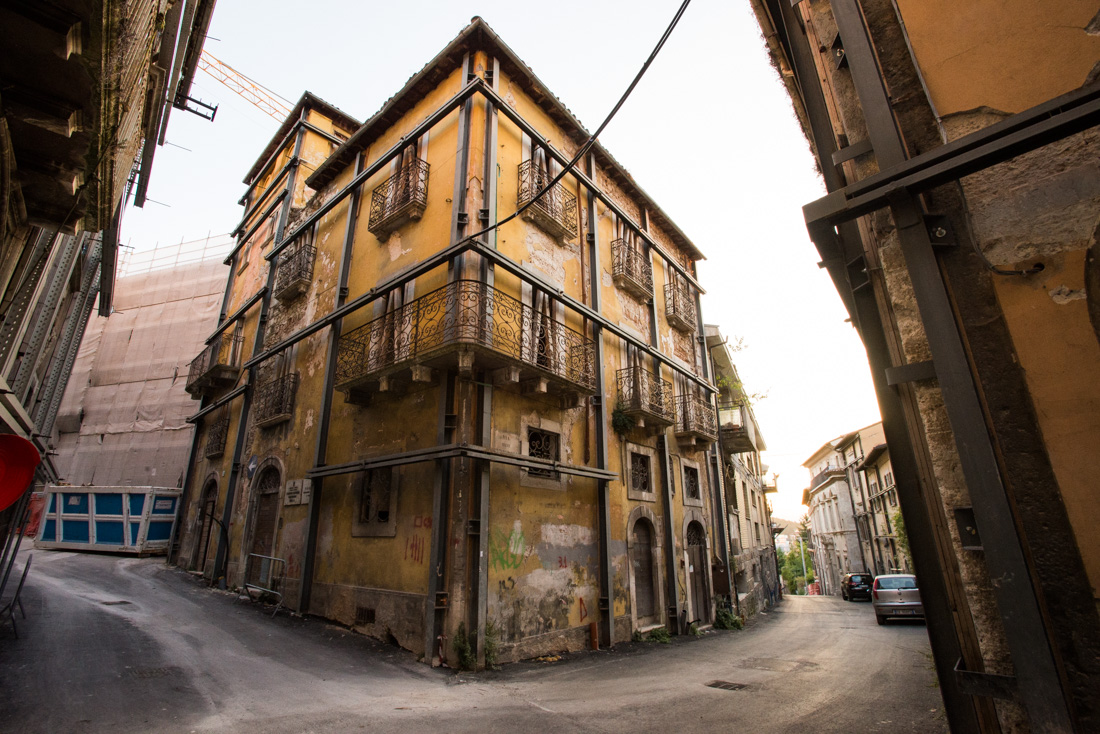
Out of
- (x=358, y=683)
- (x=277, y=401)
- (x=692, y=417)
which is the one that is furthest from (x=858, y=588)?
(x=277, y=401)

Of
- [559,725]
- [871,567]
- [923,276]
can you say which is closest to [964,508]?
[923,276]

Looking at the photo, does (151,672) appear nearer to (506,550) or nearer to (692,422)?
(506,550)

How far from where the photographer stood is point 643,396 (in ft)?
40.4

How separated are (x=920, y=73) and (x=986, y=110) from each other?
19.4 inches

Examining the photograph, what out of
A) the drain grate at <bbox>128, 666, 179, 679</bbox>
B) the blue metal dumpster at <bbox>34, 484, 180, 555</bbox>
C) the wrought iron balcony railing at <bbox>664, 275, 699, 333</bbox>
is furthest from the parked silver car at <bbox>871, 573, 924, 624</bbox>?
the blue metal dumpster at <bbox>34, 484, 180, 555</bbox>

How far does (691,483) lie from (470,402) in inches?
340

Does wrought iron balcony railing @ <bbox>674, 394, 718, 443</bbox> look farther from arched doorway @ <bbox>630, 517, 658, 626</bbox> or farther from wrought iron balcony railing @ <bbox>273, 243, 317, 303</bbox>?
wrought iron balcony railing @ <bbox>273, 243, 317, 303</bbox>

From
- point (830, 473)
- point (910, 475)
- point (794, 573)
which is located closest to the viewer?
point (910, 475)

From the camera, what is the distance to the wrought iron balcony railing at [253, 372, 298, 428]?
487 inches

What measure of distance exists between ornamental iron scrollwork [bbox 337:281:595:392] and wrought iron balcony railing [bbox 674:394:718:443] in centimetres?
432

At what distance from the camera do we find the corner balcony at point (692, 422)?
14.1 meters

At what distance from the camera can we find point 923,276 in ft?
9.20

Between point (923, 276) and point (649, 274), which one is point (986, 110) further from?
point (649, 274)

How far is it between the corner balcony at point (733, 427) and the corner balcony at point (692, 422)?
8.94 feet
